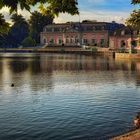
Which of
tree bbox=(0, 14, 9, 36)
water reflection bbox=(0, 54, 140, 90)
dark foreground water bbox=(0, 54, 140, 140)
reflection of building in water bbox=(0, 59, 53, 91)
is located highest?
tree bbox=(0, 14, 9, 36)

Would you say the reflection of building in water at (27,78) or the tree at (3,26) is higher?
the tree at (3,26)

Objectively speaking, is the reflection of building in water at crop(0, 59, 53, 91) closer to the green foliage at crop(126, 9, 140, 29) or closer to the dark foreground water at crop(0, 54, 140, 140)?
the dark foreground water at crop(0, 54, 140, 140)

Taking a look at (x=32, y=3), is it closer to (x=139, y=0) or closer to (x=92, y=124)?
(x=139, y=0)

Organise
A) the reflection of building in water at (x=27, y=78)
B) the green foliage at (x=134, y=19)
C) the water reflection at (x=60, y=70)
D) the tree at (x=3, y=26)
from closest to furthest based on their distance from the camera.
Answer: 1. the tree at (x=3, y=26)
2. the green foliage at (x=134, y=19)
3. the reflection of building in water at (x=27, y=78)
4. the water reflection at (x=60, y=70)

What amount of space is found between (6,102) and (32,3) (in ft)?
96.9

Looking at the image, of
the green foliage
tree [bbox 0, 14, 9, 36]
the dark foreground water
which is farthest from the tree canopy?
tree [bbox 0, 14, 9, 36]

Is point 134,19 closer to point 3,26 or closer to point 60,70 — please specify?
point 3,26

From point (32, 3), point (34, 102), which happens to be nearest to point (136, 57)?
point (34, 102)

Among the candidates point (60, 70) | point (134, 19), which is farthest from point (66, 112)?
point (60, 70)

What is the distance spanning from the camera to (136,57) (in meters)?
154

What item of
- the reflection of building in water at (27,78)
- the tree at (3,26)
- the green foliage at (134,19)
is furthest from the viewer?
the reflection of building in water at (27,78)

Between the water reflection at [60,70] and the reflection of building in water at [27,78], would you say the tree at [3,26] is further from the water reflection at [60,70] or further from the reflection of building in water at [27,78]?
the water reflection at [60,70]

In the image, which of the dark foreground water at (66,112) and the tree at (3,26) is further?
the dark foreground water at (66,112)

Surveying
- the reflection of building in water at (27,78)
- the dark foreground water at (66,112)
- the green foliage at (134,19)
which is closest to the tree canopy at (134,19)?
the green foliage at (134,19)
